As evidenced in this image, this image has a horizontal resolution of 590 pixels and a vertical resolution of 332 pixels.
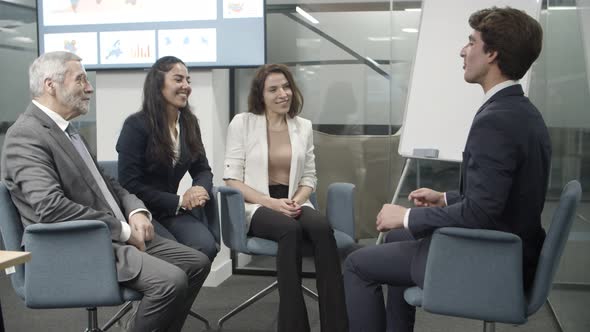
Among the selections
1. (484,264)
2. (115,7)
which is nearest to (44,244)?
(484,264)

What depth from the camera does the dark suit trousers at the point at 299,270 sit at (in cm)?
Result: 272

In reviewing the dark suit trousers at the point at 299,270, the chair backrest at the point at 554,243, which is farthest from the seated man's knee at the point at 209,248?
the chair backrest at the point at 554,243

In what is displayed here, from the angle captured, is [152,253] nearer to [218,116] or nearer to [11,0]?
[218,116]

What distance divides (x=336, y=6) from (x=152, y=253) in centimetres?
229

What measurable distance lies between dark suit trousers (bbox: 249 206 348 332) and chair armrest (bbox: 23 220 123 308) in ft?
2.70

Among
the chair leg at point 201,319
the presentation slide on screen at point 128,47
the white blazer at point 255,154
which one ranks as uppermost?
the presentation slide on screen at point 128,47

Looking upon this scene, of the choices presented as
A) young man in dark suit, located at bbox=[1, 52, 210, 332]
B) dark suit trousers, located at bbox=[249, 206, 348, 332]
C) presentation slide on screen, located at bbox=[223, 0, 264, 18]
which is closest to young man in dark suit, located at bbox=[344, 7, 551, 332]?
dark suit trousers, located at bbox=[249, 206, 348, 332]

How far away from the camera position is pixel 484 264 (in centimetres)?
194

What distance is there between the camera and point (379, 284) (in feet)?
7.50

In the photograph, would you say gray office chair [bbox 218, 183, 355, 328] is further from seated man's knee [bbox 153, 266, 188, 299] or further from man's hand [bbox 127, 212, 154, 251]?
seated man's knee [bbox 153, 266, 188, 299]

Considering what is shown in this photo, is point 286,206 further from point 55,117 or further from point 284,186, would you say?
point 55,117

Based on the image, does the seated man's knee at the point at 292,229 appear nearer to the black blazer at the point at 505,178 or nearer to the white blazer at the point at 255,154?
the white blazer at the point at 255,154

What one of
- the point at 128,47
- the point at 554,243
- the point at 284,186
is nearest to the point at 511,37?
the point at 554,243

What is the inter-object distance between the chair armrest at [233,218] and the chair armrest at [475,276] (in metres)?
1.12
